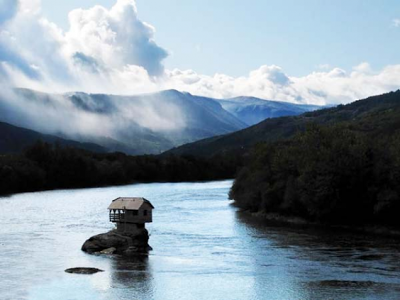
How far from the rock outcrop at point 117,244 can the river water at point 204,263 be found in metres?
2.18

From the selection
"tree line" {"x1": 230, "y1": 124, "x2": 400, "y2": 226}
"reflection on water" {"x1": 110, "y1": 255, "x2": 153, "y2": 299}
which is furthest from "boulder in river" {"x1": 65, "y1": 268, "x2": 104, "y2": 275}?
"tree line" {"x1": 230, "y1": 124, "x2": 400, "y2": 226}

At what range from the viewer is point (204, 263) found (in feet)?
219

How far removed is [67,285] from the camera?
55781 millimetres

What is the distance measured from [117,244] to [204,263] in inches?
568

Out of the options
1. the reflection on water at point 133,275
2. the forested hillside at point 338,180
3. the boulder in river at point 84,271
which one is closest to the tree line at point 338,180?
the forested hillside at point 338,180

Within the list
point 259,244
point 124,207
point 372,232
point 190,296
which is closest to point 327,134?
point 372,232

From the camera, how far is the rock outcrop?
74750mm

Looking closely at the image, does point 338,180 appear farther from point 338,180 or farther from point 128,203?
point 128,203

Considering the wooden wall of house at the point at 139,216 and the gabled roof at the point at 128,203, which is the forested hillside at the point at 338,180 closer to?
the wooden wall of house at the point at 139,216

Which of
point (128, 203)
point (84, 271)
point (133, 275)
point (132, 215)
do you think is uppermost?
point (128, 203)

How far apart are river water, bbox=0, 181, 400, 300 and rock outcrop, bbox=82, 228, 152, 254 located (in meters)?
2.18

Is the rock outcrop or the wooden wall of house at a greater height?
the wooden wall of house

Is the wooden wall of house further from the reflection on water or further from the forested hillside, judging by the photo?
the forested hillside

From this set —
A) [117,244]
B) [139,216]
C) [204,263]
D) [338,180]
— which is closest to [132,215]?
[139,216]
